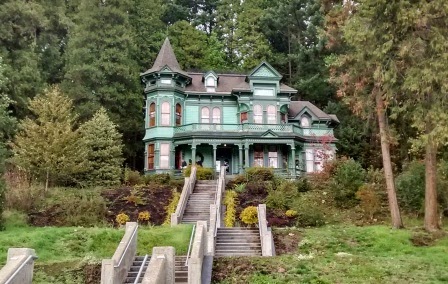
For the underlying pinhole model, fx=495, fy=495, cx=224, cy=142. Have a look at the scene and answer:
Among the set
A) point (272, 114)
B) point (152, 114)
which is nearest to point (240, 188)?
point (272, 114)

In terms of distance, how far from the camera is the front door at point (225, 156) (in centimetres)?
3750

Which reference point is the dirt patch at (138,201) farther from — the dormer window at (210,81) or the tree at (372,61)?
the dormer window at (210,81)

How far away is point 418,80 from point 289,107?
73.4ft

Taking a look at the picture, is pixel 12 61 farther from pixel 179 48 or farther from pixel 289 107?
pixel 289 107

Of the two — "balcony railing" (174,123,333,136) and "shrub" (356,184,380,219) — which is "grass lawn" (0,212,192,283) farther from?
"balcony railing" (174,123,333,136)

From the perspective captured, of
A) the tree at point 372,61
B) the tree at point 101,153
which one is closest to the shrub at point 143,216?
the tree at point 101,153

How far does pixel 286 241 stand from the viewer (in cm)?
1833

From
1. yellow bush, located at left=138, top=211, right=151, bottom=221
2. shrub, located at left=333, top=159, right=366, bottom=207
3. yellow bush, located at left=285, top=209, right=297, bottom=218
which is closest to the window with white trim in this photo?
yellow bush, located at left=138, top=211, right=151, bottom=221

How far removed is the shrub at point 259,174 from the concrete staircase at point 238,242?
10.3 meters

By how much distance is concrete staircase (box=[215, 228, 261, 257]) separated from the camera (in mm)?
17594

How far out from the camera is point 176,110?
36562 mm

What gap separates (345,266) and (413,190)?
445 inches

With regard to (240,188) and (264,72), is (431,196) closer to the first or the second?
(240,188)

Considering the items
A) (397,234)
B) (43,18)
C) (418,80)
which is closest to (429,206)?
(397,234)
